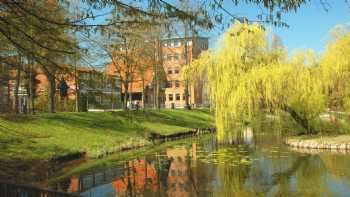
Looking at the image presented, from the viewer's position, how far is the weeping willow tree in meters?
23.6

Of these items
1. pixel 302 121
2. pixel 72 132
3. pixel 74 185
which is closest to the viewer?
pixel 74 185

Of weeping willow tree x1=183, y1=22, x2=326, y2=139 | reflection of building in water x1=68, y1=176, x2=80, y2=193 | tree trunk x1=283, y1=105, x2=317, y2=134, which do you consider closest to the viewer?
reflection of building in water x1=68, y1=176, x2=80, y2=193

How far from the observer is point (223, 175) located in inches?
594

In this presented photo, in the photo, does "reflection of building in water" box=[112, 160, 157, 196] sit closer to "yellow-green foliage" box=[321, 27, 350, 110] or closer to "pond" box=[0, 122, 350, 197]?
"pond" box=[0, 122, 350, 197]

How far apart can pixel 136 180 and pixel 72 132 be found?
419 inches

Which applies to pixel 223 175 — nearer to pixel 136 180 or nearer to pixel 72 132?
pixel 136 180

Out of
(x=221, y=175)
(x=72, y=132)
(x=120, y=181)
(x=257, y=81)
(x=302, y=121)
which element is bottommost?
(x=120, y=181)

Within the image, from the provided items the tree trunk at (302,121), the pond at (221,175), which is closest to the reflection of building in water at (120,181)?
the pond at (221,175)

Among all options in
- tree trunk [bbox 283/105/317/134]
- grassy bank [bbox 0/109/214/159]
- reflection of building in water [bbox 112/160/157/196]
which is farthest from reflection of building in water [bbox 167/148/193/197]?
tree trunk [bbox 283/105/317/134]

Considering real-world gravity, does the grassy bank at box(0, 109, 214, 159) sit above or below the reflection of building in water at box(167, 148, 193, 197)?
above

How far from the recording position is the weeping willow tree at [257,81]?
23.6 metres

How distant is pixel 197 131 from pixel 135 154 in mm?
13274

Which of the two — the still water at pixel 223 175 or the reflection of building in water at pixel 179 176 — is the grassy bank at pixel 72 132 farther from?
the still water at pixel 223 175

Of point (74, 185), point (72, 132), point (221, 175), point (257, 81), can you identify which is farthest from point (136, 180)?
point (257, 81)
